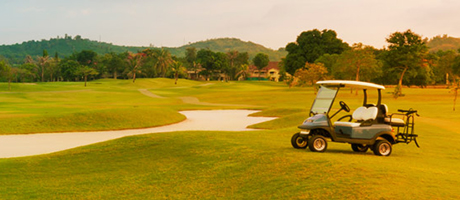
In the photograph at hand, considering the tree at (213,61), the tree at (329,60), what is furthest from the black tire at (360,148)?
the tree at (213,61)

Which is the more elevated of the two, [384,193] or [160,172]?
[384,193]

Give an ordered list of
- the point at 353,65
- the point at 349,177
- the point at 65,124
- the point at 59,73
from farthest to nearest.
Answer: the point at 59,73 → the point at 353,65 → the point at 65,124 → the point at 349,177

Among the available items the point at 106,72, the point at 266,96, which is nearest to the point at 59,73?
the point at 106,72

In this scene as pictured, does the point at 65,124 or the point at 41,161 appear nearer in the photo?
the point at 41,161

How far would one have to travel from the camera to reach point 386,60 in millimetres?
88562

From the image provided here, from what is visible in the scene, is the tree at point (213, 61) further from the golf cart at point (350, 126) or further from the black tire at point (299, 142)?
the golf cart at point (350, 126)

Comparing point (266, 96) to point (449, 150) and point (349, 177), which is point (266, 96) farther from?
point (349, 177)

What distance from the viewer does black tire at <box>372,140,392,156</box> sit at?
1399 cm

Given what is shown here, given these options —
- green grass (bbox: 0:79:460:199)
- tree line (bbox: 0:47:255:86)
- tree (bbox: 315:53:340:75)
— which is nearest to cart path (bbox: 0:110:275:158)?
green grass (bbox: 0:79:460:199)

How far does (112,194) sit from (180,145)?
6.45 metres

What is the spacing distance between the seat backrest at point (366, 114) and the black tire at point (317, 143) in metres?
1.50

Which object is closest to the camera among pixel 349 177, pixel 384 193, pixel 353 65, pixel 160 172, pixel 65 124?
pixel 384 193

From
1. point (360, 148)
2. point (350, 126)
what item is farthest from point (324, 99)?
point (360, 148)

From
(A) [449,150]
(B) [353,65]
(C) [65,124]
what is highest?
(B) [353,65]
